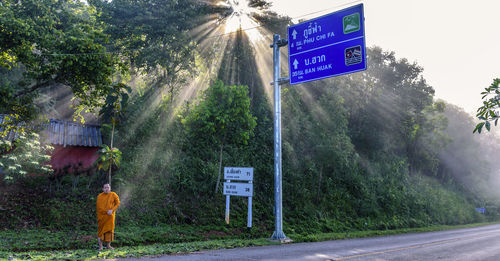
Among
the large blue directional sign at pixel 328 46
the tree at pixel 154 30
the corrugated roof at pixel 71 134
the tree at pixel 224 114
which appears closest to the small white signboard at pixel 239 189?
the tree at pixel 224 114

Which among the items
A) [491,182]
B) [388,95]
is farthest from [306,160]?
[491,182]

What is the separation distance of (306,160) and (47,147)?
16.5 m

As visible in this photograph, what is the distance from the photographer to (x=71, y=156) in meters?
17.7

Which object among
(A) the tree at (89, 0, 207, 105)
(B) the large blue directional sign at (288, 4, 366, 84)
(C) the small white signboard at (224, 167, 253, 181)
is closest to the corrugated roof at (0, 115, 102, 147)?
(A) the tree at (89, 0, 207, 105)

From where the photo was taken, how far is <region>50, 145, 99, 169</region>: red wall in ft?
55.8

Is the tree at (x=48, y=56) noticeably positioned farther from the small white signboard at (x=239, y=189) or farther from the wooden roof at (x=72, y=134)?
the small white signboard at (x=239, y=189)

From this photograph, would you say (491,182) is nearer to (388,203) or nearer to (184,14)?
(388,203)

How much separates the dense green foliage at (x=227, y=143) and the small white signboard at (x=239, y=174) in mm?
2348

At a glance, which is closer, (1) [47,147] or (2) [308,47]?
(2) [308,47]

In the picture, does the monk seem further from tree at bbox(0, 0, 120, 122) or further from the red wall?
the red wall

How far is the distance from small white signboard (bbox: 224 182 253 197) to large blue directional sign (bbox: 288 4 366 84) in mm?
4550

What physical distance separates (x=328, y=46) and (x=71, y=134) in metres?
14.5

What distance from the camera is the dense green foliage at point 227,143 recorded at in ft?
47.3

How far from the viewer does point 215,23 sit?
82.5 feet
